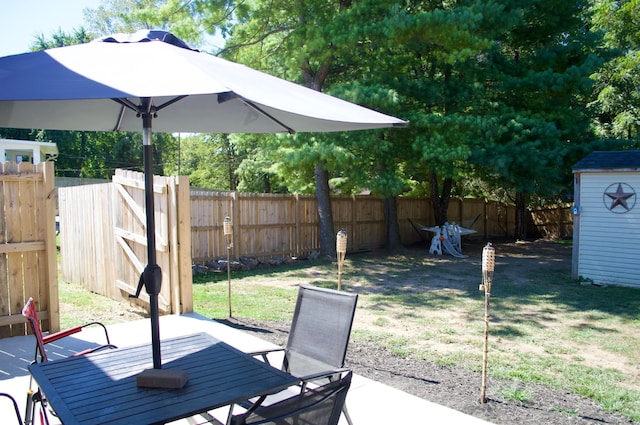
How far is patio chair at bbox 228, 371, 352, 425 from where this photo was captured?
1.84 meters

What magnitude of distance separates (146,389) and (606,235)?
9.46 m

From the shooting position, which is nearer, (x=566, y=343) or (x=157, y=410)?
(x=157, y=410)

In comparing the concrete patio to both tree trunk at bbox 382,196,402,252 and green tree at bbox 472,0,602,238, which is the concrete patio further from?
tree trunk at bbox 382,196,402,252

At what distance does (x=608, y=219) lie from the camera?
9.27m

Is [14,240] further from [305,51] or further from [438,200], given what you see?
[438,200]

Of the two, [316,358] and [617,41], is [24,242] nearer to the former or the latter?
[316,358]

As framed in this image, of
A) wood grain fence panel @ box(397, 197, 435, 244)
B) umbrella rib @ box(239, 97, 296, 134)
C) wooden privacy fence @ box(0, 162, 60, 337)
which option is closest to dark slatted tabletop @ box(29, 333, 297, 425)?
umbrella rib @ box(239, 97, 296, 134)

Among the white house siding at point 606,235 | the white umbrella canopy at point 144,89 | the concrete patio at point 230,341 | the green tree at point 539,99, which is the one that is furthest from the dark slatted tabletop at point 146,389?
the green tree at point 539,99

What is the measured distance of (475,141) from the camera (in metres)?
12.2

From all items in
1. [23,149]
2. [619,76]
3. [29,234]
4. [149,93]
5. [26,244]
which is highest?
[619,76]

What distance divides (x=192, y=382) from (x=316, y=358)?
1052 millimetres

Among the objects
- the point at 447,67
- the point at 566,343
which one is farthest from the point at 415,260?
the point at 566,343

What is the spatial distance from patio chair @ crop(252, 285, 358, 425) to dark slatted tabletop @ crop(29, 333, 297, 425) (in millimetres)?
485

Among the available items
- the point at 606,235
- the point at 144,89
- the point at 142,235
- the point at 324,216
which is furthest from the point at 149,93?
the point at 324,216
